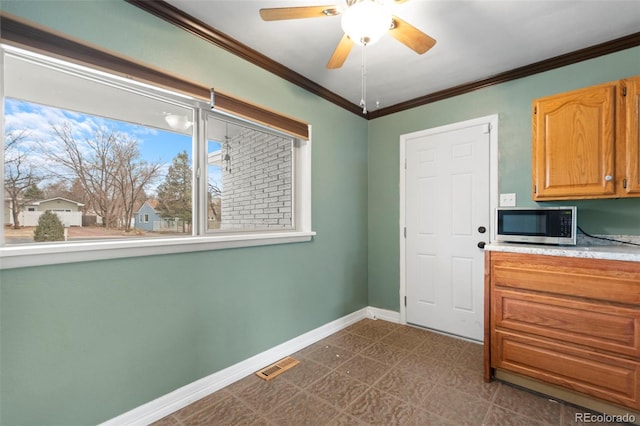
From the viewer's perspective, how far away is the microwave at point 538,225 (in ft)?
6.22

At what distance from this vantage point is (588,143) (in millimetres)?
1909

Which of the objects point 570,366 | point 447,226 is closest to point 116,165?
point 447,226

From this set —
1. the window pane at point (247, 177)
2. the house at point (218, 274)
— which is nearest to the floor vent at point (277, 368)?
the house at point (218, 274)

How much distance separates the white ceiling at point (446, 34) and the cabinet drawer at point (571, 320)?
183 cm

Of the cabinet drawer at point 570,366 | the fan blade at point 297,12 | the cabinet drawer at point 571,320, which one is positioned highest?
the fan blade at point 297,12

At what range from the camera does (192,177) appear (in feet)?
6.34

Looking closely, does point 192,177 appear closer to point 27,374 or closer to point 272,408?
point 27,374

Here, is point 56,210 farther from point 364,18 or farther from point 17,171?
point 364,18

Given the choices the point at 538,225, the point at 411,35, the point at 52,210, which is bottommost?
the point at 538,225

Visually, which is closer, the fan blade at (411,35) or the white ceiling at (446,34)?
the fan blade at (411,35)

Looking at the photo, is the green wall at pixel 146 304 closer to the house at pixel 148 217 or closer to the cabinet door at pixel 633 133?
Answer: the house at pixel 148 217

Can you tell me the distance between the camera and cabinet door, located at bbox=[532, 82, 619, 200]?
6.05 ft

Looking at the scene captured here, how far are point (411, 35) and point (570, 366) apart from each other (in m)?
2.22

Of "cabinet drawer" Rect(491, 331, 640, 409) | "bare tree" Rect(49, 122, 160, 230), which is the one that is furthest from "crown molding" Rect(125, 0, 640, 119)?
"cabinet drawer" Rect(491, 331, 640, 409)
